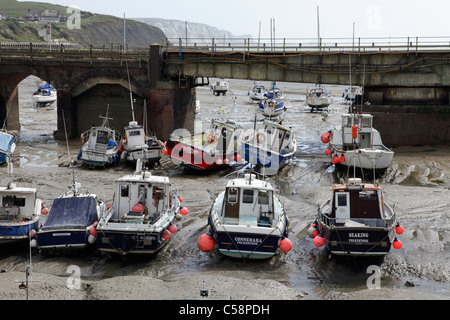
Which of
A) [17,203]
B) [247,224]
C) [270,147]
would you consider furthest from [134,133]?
[247,224]

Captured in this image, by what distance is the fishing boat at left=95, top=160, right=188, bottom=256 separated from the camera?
1866 centimetres

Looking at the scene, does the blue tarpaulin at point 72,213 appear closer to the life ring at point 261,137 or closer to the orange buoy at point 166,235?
the orange buoy at point 166,235

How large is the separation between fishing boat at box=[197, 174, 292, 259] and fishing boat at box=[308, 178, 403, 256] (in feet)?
4.11

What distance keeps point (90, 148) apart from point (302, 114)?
25767mm

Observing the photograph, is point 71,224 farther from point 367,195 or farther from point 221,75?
point 221,75

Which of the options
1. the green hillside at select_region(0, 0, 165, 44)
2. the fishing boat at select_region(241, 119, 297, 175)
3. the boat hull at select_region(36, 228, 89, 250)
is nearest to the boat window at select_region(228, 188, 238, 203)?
the boat hull at select_region(36, 228, 89, 250)

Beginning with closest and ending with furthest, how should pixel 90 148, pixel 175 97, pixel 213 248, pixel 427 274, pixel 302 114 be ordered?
pixel 427 274, pixel 213 248, pixel 90 148, pixel 175 97, pixel 302 114

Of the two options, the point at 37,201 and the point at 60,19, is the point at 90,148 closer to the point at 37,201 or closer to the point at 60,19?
the point at 37,201

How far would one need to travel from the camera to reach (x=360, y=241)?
60.4ft

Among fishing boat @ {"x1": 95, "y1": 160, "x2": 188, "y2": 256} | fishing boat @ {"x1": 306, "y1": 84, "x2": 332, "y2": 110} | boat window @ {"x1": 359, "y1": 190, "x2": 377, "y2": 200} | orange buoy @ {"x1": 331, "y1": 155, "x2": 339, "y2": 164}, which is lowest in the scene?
fishing boat @ {"x1": 95, "y1": 160, "x2": 188, "y2": 256}

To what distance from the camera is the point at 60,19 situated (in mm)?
166625

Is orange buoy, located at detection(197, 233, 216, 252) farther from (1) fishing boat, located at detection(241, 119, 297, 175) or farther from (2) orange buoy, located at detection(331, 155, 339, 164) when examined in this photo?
(2) orange buoy, located at detection(331, 155, 339, 164)

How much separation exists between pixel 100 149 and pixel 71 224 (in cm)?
1375
